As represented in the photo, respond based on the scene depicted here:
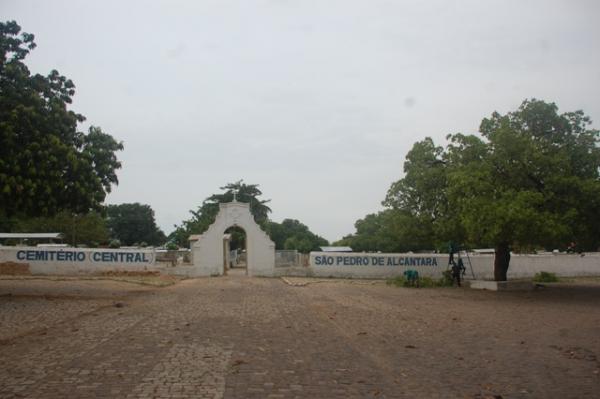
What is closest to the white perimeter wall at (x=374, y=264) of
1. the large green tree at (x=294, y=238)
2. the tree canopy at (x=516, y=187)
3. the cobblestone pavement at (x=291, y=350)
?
the tree canopy at (x=516, y=187)

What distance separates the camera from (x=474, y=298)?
19250 millimetres

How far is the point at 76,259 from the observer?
96.4 ft

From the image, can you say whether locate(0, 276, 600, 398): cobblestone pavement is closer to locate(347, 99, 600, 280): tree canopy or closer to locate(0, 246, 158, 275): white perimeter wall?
locate(347, 99, 600, 280): tree canopy

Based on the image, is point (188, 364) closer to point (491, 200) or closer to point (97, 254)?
point (491, 200)

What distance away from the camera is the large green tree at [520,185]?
1861 centimetres

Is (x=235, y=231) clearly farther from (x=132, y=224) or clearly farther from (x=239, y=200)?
(x=132, y=224)

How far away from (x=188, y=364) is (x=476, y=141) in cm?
1765

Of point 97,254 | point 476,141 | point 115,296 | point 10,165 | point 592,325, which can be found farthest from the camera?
point 97,254

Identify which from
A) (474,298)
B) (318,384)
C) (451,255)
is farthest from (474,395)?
(451,255)

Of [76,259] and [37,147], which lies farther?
[76,259]

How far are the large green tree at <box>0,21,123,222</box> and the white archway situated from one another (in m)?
12.2

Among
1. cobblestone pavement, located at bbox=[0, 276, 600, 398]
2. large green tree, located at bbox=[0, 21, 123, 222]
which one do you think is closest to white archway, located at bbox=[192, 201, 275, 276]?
large green tree, located at bbox=[0, 21, 123, 222]

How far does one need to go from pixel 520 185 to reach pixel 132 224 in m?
74.6

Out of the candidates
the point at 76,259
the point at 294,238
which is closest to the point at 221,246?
the point at 76,259
